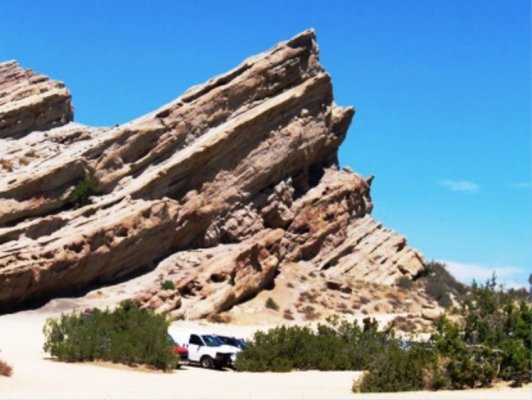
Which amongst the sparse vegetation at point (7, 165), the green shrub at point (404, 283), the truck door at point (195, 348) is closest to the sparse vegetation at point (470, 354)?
the truck door at point (195, 348)

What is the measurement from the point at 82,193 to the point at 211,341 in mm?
19825

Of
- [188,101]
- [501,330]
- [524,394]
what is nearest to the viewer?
[524,394]

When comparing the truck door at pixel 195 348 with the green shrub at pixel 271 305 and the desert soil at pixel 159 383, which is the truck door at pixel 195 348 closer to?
the desert soil at pixel 159 383

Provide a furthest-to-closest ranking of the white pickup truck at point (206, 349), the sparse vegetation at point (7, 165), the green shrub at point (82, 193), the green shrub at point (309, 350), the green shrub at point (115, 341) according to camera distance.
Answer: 1. the sparse vegetation at point (7, 165)
2. the green shrub at point (82, 193)
3. the white pickup truck at point (206, 349)
4. the green shrub at point (309, 350)
5. the green shrub at point (115, 341)

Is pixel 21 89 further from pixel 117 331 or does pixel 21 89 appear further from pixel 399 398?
pixel 399 398

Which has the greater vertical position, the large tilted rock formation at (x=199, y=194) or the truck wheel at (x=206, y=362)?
the large tilted rock formation at (x=199, y=194)

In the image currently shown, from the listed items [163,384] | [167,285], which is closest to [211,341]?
[163,384]

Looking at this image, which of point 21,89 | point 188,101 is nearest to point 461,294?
point 188,101

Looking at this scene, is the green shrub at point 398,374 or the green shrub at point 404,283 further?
the green shrub at point 404,283

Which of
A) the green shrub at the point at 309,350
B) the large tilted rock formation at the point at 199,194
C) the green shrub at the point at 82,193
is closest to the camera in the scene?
the green shrub at the point at 309,350

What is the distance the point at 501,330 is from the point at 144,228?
28.9 m

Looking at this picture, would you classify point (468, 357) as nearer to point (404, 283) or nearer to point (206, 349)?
point (206, 349)

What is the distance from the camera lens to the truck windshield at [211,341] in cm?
2965

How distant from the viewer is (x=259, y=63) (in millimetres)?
53875
